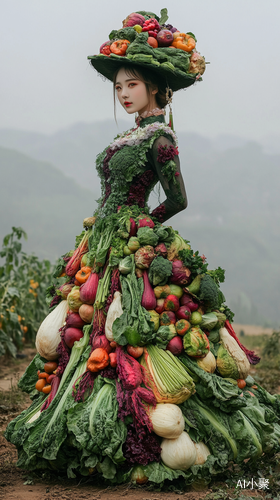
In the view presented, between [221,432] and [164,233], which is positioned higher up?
[164,233]

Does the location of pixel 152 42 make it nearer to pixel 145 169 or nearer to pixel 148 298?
pixel 145 169

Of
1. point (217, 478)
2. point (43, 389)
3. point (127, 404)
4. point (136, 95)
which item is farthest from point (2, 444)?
point (136, 95)

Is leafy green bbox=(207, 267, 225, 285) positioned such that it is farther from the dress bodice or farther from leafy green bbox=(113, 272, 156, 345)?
leafy green bbox=(113, 272, 156, 345)

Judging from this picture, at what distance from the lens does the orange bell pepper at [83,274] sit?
3617mm

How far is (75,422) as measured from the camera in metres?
3.02

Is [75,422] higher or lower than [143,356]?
lower

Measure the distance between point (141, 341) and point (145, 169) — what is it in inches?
56.0

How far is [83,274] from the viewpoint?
143 inches

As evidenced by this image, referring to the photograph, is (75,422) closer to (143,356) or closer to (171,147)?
(143,356)

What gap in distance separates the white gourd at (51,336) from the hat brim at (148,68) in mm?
2112

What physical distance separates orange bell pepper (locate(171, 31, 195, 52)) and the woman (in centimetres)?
1

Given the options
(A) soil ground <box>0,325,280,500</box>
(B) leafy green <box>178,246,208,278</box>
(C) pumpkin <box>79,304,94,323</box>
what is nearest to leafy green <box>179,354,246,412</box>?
(A) soil ground <box>0,325,280,500</box>

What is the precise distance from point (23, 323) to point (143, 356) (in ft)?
20.7

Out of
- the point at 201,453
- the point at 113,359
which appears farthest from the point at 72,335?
the point at 201,453
